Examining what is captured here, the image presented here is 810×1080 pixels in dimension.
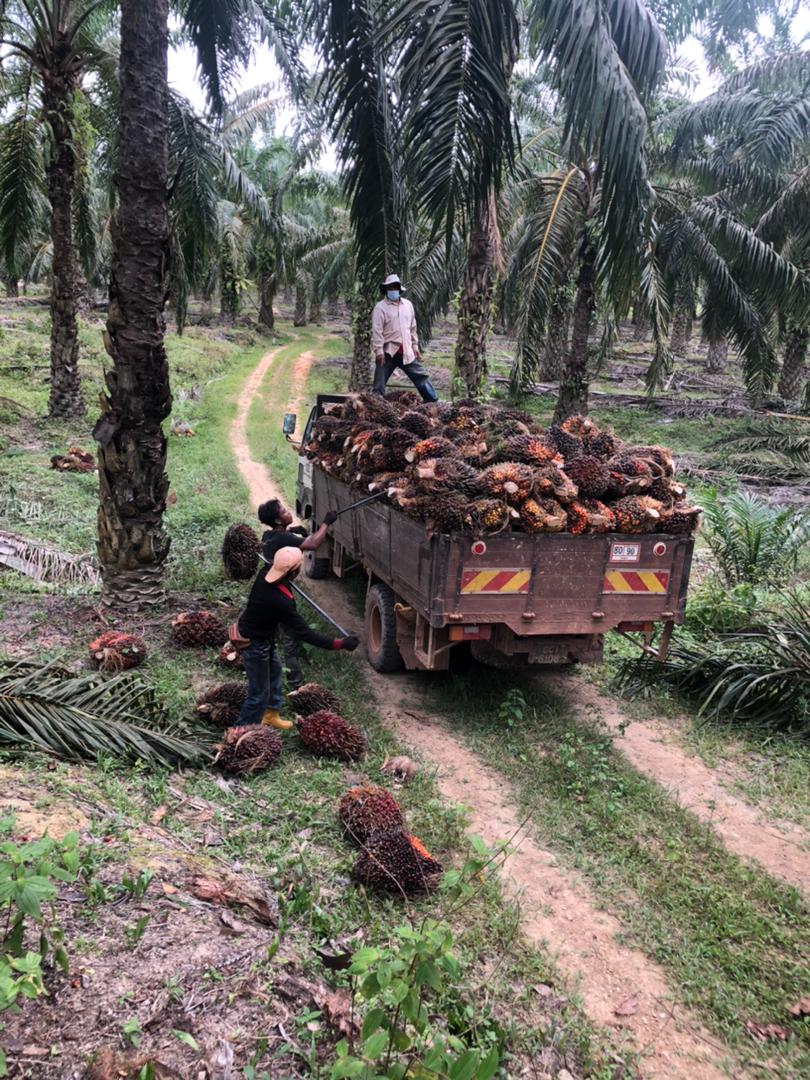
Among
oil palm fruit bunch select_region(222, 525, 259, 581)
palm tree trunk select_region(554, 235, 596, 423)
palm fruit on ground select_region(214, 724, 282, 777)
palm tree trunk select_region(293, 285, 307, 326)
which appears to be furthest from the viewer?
palm tree trunk select_region(293, 285, 307, 326)

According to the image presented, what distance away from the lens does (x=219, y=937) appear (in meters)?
3.20

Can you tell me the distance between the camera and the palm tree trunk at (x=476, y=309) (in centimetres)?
1168

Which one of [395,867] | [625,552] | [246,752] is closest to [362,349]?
[625,552]

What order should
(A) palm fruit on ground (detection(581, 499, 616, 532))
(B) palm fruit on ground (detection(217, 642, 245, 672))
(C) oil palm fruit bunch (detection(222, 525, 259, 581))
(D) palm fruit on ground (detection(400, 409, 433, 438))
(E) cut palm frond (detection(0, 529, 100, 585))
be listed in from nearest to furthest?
1. (A) palm fruit on ground (detection(581, 499, 616, 532))
2. (B) palm fruit on ground (detection(217, 642, 245, 672))
3. (D) palm fruit on ground (detection(400, 409, 433, 438))
4. (E) cut palm frond (detection(0, 529, 100, 585))
5. (C) oil palm fruit bunch (detection(222, 525, 259, 581))

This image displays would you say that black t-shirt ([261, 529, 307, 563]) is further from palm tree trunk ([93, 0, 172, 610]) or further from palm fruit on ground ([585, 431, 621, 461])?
palm fruit on ground ([585, 431, 621, 461])

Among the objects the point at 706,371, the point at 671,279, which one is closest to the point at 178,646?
the point at 671,279

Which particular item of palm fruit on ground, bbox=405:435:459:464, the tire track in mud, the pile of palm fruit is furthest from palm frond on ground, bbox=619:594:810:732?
palm fruit on ground, bbox=405:435:459:464

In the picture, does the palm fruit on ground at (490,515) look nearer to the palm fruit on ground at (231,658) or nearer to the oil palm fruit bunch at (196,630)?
the palm fruit on ground at (231,658)

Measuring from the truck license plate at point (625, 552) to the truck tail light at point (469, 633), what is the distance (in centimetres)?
110

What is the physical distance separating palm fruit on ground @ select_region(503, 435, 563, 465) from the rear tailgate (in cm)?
70

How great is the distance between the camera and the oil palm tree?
13.6 meters

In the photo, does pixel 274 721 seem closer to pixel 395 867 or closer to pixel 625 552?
pixel 395 867

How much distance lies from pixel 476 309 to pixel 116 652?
799 centimetres

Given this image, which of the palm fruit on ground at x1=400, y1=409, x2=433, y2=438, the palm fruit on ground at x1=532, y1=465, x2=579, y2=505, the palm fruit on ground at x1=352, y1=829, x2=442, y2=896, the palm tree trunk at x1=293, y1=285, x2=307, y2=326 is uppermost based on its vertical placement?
the palm tree trunk at x1=293, y1=285, x2=307, y2=326
